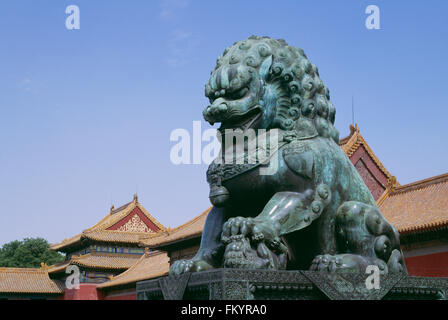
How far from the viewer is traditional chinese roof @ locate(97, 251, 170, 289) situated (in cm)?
2441

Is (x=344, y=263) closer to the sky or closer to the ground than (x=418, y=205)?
closer to the ground

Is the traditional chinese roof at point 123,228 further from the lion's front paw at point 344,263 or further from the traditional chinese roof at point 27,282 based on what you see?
the lion's front paw at point 344,263

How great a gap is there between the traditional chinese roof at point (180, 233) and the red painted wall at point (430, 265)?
862 cm

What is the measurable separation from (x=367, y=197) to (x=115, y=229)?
32.7 meters

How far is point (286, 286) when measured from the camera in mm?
3018

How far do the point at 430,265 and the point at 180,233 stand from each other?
36.7 feet

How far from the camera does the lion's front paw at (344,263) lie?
3246 millimetres

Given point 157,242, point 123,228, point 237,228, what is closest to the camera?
point 237,228

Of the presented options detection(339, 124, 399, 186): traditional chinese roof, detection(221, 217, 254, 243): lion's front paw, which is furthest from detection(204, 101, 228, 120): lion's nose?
detection(339, 124, 399, 186): traditional chinese roof

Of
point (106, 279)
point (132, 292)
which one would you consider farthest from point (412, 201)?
point (106, 279)

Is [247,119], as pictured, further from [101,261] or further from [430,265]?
[101,261]

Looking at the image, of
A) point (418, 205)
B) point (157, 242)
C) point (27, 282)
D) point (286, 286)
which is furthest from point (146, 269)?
point (286, 286)

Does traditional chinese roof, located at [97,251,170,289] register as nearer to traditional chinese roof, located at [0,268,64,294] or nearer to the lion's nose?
traditional chinese roof, located at [0,268,64,294]
